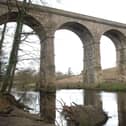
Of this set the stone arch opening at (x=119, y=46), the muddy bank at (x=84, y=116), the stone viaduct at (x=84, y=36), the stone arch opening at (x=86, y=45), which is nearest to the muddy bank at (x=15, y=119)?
the muddy bank at (x=84, y=116)

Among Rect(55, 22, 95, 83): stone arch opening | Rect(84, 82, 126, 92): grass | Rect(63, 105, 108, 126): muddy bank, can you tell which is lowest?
Rect(63, 105, 108, 126): muddy bank

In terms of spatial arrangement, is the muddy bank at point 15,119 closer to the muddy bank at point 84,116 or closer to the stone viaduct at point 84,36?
the muddy bank at point 84,116

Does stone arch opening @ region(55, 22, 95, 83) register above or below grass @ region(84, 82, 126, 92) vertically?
above

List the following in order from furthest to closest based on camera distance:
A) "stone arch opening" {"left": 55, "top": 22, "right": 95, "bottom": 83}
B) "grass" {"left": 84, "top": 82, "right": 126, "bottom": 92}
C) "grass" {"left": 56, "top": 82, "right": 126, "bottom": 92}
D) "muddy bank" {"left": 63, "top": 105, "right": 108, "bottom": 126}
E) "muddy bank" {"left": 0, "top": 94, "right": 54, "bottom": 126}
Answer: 1. "stone arch opening" {"left": 55, "top": 22, "right": 95, "bottom": 83}
2. "grass" {"left": 56, "top": 82, "right": 126, "bottom": 92}
3. "grass" {"left": 84, "top": 82, "right": 126, "bottom": 92}
4. "muddy bank" {"left": 63, "top": 105, "right": 108, "bottom": 126}
5. "muddy bank" {"left": 0, "top": 94, "right": 54, "bottom": 126}

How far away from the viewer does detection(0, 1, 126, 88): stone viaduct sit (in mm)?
25109

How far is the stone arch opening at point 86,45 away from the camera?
29.6m

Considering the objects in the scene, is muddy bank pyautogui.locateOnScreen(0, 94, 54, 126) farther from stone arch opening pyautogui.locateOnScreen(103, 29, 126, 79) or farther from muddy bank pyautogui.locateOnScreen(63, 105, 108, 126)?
stone arch opening pyautogui.locateOnScreen(103, 29, 126, 79)

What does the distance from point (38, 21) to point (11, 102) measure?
1606cm

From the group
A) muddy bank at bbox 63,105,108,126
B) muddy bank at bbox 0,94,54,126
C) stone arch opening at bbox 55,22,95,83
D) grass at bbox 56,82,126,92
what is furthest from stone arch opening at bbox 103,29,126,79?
muddy bank at bbox 0,94,54,126

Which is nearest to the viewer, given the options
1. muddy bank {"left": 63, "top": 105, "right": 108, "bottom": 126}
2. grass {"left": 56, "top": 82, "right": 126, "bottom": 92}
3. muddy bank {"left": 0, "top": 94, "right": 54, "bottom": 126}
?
muddy bank {"left": 0, "top": 94, "right": 54, "bottom": 126}

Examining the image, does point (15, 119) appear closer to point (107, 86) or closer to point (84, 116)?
point (84, 116)

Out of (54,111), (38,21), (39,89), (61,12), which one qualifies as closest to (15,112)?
(54,111)

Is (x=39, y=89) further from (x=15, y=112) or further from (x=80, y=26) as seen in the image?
(x=15, y=112)

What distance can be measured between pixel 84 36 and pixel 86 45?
1094 millimetres
